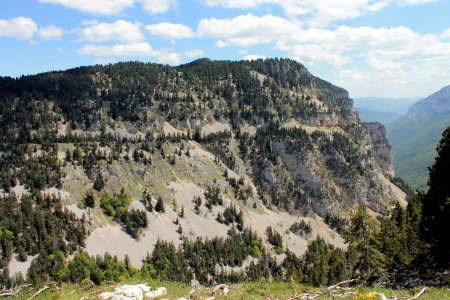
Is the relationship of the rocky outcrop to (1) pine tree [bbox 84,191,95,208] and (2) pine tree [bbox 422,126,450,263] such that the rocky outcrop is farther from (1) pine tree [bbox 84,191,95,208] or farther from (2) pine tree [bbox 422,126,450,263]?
(1) pine tree [bbox 84,191,95,208]

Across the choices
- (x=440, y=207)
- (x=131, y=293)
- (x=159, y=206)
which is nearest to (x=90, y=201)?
(x=159, y=206)


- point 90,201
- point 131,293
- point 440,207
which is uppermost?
point 131,293

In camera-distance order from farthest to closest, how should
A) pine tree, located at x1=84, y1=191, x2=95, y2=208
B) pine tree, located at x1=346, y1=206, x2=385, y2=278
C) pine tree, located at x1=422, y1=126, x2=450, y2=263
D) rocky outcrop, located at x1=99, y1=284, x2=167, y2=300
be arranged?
pine tree, located at x1=84, y1=191, x2=95, y2=208
pine tree, located at x1=346, y1=206, x2=385, y2=278
pine tree, located at x1=422, y1=126, x2=450, y2=263
rocky outcrop, located at x1=99, y1=284, x2=167, y2=300

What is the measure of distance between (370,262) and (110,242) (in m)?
95.2

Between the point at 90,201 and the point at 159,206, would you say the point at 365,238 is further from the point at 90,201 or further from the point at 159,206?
the point at 159,206

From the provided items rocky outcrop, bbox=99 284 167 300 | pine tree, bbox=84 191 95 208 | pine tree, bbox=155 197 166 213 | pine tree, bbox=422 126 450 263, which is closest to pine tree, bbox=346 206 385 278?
pine tree, bbox=422 126 450 263

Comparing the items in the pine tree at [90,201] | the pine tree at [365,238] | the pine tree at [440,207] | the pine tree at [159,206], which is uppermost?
the pine tree at [440,207]

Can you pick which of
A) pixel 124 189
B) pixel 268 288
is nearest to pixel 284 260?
pixel 124 189

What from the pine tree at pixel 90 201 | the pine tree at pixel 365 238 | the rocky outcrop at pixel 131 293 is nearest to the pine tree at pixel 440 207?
the pine tree at pixel 365 238

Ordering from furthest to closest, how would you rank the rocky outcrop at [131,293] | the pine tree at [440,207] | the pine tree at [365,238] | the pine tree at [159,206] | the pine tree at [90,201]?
the pine tree at [159,206]
the pine tree at [90,201]
the pine tree at [365,238]
the pine tree at [440,207]
the rocky outcrop at [131,293]

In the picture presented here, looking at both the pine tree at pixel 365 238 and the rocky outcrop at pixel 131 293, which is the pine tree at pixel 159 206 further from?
the rocky outcrop at pixel 131 293

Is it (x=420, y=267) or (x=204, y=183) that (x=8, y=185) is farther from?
(x=420, y=267)

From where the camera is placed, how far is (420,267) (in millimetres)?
41781

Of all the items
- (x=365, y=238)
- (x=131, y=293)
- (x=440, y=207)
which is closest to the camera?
(x=131, y=293)
